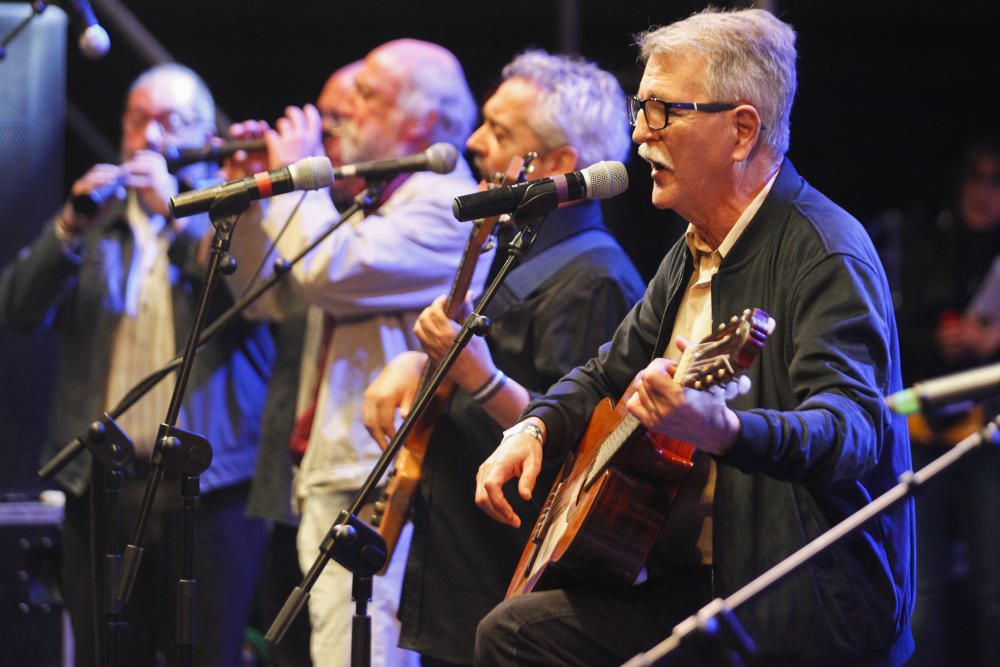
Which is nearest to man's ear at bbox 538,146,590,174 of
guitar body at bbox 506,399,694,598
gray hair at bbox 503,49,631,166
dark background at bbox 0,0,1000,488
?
gray hair at bbox 503,49,631,166

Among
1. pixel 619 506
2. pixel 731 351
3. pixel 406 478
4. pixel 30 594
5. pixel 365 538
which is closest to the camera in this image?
pixel 731 351

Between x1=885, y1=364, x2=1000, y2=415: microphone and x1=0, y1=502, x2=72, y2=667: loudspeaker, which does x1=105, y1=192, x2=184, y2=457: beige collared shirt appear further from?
x1=885, y1=364, x2=1000, y2=415: microphone

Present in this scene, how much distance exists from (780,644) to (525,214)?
2.93 feet

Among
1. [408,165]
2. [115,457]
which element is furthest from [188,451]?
[408,165]

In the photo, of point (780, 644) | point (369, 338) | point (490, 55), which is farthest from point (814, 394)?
point (490, 55)

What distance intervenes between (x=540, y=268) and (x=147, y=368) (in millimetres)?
1357

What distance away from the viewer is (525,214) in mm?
2484

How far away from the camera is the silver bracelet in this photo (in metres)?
2.90

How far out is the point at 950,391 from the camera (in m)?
1.70

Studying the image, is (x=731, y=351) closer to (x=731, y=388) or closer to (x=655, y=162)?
(x=731, y=388)

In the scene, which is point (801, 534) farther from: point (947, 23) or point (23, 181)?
point (947, 23)

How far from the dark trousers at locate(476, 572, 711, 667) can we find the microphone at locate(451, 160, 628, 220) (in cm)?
72

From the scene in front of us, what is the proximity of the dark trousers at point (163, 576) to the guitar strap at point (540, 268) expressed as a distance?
1.17m

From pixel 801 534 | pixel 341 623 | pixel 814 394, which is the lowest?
pixel 341 623
